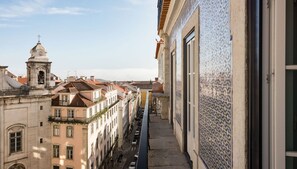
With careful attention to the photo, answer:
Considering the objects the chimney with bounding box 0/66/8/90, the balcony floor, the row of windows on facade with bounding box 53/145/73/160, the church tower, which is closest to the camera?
the balcony floor

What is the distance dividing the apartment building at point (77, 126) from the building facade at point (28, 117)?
3.26 ft

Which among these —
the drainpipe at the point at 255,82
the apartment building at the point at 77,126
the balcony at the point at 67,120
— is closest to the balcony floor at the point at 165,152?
the drainpipe at the point at 255,82

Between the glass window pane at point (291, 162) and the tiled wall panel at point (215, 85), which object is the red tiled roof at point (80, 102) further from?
the glass window pane at point (291, 162)

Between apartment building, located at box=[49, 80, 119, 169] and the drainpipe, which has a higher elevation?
the drainpipe

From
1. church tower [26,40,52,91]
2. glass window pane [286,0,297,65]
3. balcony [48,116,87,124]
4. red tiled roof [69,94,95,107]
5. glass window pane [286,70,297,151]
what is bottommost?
balcony [48,116,87,124]

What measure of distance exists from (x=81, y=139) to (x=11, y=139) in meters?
6.13

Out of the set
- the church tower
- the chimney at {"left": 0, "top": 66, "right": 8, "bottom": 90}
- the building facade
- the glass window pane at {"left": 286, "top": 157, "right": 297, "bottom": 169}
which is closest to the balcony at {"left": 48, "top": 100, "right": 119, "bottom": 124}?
the building facade

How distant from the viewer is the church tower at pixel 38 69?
24734 mm

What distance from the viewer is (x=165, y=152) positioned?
5.34 m

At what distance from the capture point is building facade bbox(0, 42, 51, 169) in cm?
2183

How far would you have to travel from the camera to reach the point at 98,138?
2786 cm

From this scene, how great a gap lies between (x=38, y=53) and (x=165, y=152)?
78.7 ft

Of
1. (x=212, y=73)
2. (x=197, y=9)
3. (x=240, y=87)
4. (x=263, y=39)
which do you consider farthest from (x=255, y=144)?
(x=197, y=9)

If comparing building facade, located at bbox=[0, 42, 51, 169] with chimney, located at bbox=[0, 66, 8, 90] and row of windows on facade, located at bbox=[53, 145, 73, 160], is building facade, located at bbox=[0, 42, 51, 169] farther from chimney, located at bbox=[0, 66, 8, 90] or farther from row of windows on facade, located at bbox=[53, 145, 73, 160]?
row of windows on facade, located at bbox=[53, 145, 73, 160]
